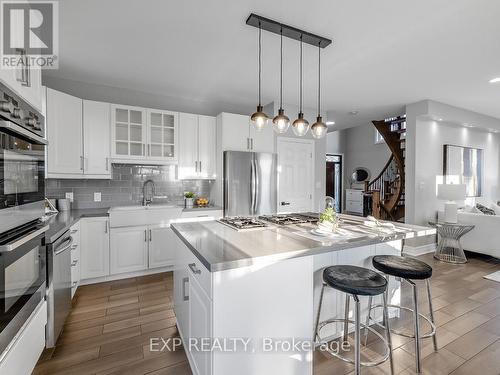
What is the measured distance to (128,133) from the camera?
3518 mm

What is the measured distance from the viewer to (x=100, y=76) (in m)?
3.29

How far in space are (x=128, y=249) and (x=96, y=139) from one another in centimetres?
150

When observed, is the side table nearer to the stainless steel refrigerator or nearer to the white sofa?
the white sofa

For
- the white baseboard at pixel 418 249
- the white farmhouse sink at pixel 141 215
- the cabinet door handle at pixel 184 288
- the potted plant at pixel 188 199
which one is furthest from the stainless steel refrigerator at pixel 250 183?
the white baseboard at pixel 418 249

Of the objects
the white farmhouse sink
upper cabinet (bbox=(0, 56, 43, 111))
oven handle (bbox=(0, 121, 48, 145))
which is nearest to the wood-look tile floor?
the white farmhouse sink

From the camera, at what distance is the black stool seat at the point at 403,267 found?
1.71 m

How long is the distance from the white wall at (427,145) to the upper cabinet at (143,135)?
13.1 feet

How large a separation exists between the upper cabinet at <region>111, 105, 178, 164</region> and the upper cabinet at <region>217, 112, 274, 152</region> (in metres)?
0.72

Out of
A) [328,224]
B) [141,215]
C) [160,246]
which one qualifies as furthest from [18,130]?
[160,246]

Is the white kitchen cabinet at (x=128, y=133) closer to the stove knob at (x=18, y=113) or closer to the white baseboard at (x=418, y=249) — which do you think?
the stove knob at (x=18, y=113)

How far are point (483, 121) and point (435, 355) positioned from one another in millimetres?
5313

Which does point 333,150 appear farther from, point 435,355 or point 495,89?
point 435,355

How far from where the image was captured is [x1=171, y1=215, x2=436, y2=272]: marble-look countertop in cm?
130

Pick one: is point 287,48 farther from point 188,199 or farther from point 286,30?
point 188,199
